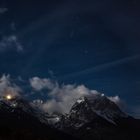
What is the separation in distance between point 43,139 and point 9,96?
25.4m

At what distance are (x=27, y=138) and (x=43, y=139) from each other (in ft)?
30.7

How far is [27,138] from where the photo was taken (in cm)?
13388

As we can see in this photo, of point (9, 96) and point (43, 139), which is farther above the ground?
point (9, 96)

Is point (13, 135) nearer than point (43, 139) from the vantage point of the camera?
Yes

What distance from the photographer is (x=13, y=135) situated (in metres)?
129

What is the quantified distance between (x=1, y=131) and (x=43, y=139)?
18218mm

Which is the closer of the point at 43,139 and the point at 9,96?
the point at 9,96

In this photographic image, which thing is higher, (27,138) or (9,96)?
(9,96)

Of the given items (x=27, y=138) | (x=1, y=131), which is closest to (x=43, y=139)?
(x=27, y=138)

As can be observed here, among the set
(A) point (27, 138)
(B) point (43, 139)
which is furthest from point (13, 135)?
(B) point (43, 139)

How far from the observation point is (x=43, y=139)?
141m

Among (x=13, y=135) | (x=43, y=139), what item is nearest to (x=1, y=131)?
(x=13, y=135)

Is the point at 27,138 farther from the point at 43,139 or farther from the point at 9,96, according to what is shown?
the point at 9,96

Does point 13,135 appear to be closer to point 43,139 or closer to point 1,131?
point 1,131
